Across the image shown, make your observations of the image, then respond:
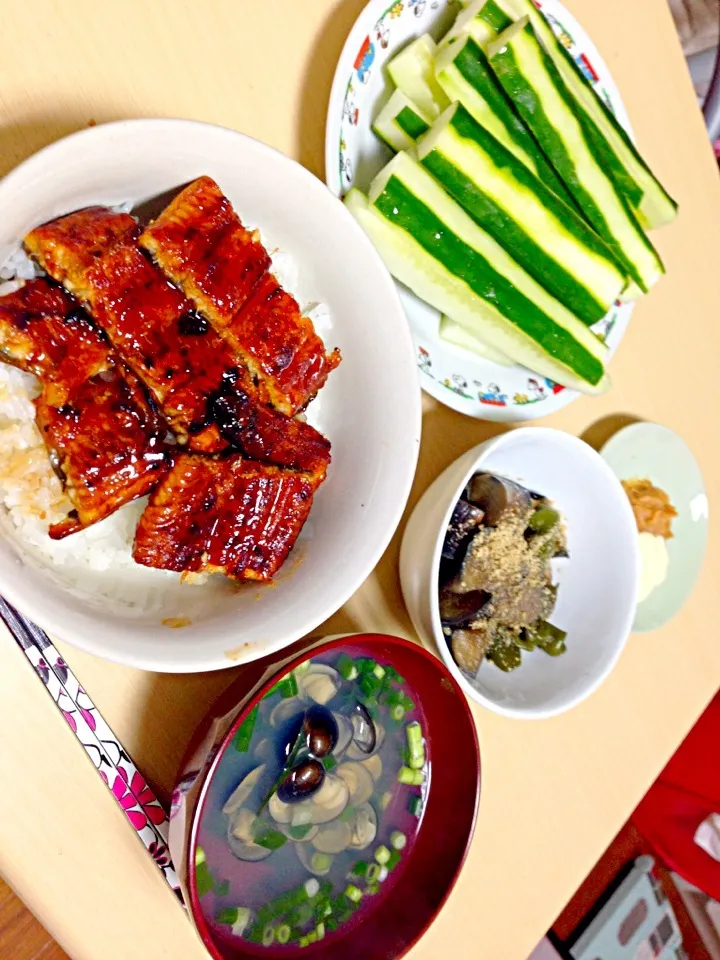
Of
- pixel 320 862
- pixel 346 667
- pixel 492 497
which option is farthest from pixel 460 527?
pixel 320 862

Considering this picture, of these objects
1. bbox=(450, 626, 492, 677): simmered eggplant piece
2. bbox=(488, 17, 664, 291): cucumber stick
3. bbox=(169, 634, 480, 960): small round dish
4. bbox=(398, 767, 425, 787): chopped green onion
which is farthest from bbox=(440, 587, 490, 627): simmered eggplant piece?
bbox=(488, 17, 664, 291): cucumber stick

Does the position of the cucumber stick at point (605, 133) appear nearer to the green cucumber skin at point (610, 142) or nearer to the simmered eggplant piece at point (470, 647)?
the green cucumber skin at point (610, 142)

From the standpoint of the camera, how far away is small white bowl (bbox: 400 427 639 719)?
1443 millimetres

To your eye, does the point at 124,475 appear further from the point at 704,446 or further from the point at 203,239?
the point at 704,446

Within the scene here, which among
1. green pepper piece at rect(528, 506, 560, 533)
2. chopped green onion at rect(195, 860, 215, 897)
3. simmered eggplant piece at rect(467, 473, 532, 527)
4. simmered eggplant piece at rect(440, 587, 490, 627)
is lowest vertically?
chopped green onion at rect(195, 860, 215, 897)

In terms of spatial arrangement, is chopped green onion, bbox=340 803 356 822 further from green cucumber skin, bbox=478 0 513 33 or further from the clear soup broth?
green cucumber skin, bbox=478 0 513 33

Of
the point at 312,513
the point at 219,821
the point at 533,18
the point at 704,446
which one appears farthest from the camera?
the point at 704,446

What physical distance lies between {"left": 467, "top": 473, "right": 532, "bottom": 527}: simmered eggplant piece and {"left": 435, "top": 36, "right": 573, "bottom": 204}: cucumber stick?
64cm

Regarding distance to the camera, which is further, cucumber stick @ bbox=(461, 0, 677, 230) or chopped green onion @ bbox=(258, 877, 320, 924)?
cucumber stick @ bbox=(461, 0, 677, 230)

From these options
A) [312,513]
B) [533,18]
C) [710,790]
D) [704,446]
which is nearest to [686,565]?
[704,446]

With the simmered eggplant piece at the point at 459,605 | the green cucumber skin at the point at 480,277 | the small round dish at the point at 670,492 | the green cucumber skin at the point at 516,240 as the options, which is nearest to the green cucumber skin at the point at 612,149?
the green cucumber skin at the point at 516,240

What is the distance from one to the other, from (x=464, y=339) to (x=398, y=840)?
3.29 ft

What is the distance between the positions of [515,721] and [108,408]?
1.13 metres

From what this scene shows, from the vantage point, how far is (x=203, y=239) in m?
1.14
